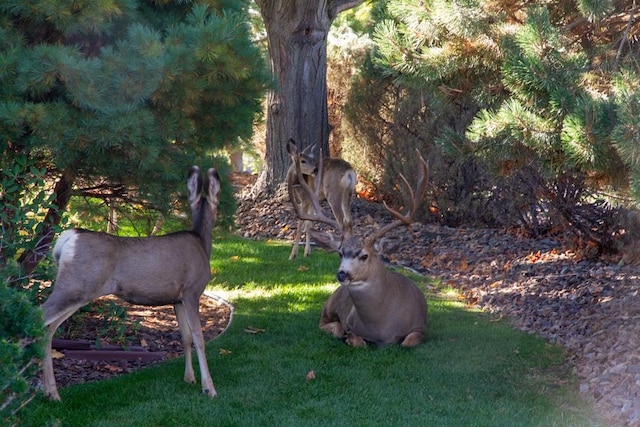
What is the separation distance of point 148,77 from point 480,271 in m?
5.60

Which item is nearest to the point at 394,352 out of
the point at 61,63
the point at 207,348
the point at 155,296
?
the point at 207,348

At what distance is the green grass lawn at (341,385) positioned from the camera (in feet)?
19.6

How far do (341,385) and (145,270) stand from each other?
168cm

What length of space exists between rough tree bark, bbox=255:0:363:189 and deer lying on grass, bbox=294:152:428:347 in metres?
6.24

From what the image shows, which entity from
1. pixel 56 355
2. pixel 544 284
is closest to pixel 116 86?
pixel 56 355

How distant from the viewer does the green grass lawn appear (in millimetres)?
5980

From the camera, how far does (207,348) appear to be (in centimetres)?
773

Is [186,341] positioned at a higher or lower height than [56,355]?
higher

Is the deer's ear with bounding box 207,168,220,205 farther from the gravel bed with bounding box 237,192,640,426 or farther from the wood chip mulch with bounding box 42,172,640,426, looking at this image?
the gravel bed with bounding box 237,192,640,426

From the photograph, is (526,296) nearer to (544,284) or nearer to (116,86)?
(544,284)

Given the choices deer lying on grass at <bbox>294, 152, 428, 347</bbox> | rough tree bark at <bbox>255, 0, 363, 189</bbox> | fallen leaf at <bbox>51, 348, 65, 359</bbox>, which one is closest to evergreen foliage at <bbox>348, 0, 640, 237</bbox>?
deer lying on grass at <bbox>294, 152, 428, 347</bbox>

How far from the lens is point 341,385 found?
6.75 m

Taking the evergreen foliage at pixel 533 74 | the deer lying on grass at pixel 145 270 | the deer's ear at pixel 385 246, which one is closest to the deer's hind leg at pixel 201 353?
the deer lying on grass at pixel 145 270

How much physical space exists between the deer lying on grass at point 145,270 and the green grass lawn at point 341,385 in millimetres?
328
